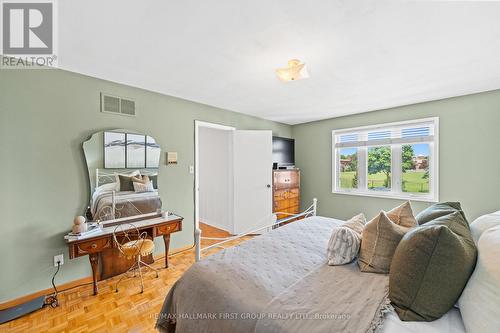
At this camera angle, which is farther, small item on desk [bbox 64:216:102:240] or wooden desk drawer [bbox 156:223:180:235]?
wooden desk drawer [bbox 156:223:180:235]

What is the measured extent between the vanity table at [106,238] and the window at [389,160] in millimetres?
3274

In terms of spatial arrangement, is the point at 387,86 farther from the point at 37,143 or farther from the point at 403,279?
the point at 37,143

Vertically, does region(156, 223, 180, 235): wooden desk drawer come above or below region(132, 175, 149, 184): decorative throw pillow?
below

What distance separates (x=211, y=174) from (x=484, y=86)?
4.46m

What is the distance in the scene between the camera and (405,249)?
1030mm

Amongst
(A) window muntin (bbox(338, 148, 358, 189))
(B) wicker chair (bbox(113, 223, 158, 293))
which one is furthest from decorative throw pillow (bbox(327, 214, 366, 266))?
(A) window muntin (bbox(338, 148, 358, 189))

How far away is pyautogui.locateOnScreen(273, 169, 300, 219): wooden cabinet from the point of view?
4.18 meters

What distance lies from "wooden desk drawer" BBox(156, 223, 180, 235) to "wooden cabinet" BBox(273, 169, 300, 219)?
6.58 ft

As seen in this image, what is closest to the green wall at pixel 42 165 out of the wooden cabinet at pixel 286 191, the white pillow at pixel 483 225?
the wooden cabinet at pixel 286 191

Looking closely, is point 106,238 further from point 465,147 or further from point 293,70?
point 465,147

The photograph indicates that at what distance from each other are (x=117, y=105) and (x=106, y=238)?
158 cm

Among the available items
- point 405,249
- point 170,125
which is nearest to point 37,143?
point 170,125

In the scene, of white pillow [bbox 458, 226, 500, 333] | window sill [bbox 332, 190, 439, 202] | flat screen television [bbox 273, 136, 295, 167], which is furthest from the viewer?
flat screen television [bbox 273, 136, 295, 167]

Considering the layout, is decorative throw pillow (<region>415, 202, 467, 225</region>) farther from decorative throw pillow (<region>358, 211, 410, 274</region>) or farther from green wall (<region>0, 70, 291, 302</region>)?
green wall (<region>0, 70, 291, 302</region>)
